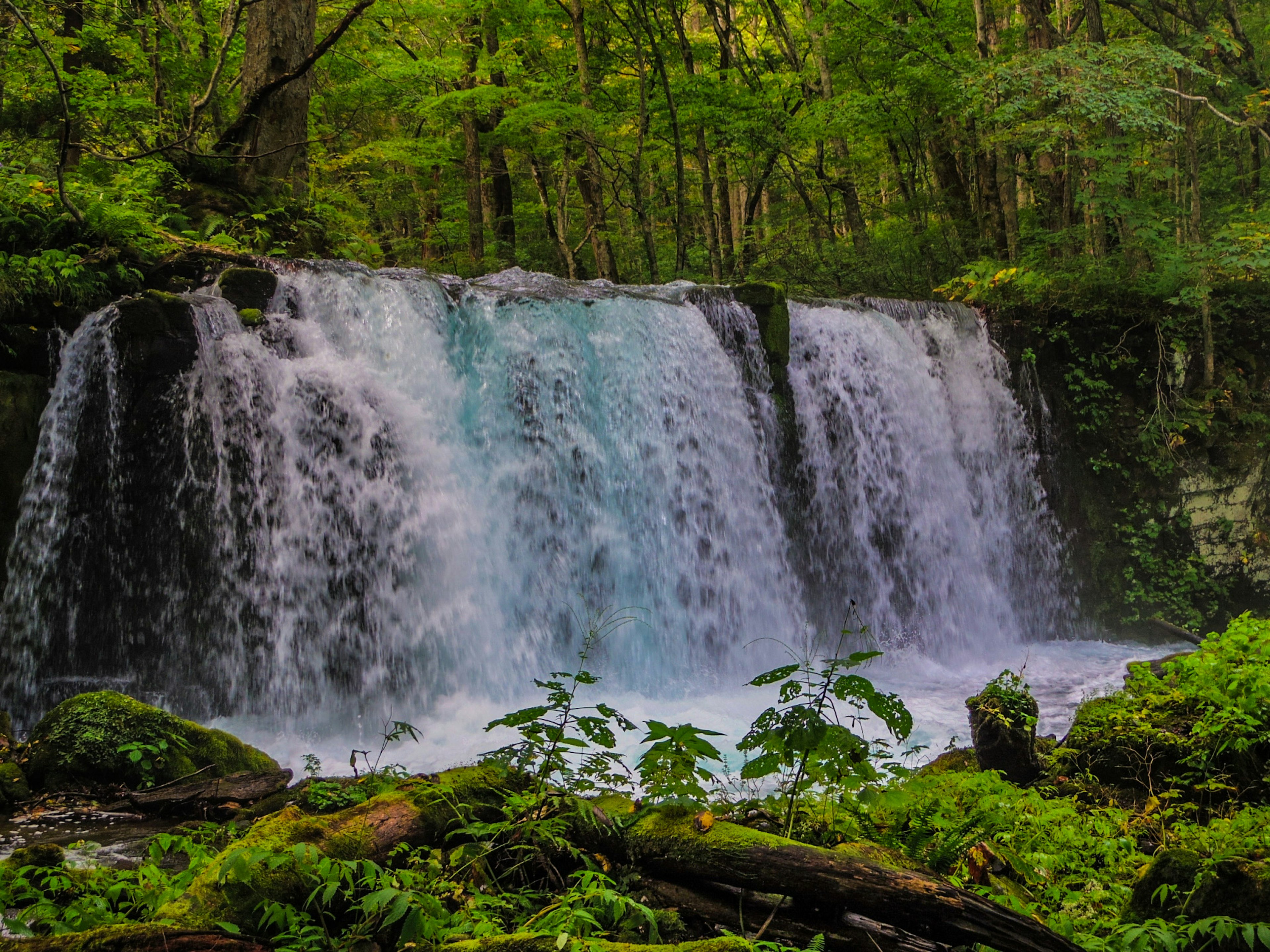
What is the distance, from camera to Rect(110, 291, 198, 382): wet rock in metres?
6.39

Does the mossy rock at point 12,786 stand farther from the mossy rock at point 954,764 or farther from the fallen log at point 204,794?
the mossy rock at point 954,764

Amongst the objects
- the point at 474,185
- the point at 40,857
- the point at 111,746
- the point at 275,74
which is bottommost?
the point at 111,746

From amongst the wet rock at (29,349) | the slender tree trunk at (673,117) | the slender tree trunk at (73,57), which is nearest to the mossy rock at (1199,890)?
the wet rock at (29,349)

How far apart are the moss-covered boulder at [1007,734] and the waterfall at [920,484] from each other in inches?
184

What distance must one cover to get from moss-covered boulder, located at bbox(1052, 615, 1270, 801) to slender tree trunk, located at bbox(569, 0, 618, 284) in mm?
10776

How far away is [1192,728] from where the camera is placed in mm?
3736

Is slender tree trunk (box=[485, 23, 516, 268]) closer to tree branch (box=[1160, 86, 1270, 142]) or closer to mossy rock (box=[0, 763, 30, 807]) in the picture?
tree branch (box=[1160, 86, 1270, 142])

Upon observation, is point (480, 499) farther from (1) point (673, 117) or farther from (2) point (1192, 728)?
(1) point (673, 117)

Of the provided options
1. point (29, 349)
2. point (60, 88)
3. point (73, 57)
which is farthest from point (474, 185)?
point (60, 88)

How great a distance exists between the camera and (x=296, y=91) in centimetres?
1041

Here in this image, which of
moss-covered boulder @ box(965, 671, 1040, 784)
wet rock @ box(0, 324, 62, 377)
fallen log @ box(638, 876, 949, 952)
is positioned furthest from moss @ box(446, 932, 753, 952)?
wet rock @ box(0, 324, 62, 377)

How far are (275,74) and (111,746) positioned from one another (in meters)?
8.86

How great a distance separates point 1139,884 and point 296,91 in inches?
458

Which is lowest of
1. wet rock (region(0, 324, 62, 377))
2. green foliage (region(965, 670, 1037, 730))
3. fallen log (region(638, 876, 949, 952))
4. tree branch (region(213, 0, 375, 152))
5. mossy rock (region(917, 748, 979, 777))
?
mossy rock (region(917, 748, 979, 777))
